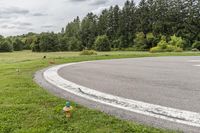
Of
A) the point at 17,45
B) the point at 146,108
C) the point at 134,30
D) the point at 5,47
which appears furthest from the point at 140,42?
the point at 146,108

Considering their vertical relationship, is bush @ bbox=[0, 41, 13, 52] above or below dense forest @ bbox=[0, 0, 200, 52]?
below

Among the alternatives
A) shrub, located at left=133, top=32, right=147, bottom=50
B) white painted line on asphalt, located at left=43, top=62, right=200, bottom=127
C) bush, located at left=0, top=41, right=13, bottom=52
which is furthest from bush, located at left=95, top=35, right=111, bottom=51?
white painted line on asphalt, located at left=43, top=62, right=200, bottom=127

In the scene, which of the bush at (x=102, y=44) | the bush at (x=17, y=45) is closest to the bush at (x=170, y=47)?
the bush at (x=102, y=44)

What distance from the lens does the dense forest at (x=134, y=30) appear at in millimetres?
66438

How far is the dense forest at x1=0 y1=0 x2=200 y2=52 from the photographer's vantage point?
6644 centimetres

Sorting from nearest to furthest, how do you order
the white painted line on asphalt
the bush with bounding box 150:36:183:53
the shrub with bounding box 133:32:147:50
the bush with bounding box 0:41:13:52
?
1. the white painted line on asphalt
2. the bush with bounding box 150:36:183:53
3. the shrub with bounding box 133:32:147:50
4. the bush with bounding box 0:41:13:52

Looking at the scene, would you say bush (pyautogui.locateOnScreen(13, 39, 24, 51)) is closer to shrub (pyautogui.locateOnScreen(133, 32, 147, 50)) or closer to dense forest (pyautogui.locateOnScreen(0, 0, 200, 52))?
dense forest (pyautogui.locateOnScreen(0, 0, 200, 52))

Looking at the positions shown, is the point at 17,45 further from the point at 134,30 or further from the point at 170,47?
the point at 170,47

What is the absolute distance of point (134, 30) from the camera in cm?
7756

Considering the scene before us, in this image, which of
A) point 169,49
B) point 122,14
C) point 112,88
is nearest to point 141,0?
point 122,14

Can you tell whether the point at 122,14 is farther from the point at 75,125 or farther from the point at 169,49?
the point at 75,125

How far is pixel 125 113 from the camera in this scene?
14.9 ft

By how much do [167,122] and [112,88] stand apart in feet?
11.1

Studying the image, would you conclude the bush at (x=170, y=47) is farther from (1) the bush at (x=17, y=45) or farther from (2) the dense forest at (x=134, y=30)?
(1) the bush at (x=17, y=45)
